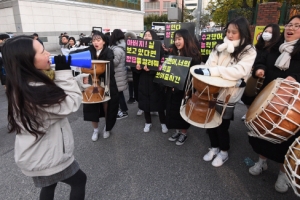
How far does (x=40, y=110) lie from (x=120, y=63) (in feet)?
9.43

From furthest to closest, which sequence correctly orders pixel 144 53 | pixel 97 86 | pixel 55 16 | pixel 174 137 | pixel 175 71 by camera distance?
pixel 55 16, pixel 174 137, pixel 144 53, pixel 97 86, pixel 175 71

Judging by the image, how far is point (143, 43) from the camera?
3330 millimetres

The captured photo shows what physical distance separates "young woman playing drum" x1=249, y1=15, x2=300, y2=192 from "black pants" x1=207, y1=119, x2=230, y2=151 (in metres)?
0.34

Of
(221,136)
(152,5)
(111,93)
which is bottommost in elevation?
(221,136)

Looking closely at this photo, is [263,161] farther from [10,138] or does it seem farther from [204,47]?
[10,138]

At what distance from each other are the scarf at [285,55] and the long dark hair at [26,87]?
7.59 feet

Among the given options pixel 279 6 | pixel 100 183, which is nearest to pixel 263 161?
pixel 100 183

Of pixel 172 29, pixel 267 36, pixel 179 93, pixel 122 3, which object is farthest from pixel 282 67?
pixel 122 3

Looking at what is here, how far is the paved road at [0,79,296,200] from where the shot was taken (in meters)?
2.34

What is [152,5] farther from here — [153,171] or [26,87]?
[26,87]

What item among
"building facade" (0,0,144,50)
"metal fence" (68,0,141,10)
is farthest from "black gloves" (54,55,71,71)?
"metal fence" (68,0,141,10)

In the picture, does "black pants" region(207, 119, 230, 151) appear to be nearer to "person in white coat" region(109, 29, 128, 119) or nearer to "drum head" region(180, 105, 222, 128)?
"drum head" region(180, 105, 222, 128)

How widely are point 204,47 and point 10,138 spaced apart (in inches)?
153

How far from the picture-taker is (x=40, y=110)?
1.42 m
